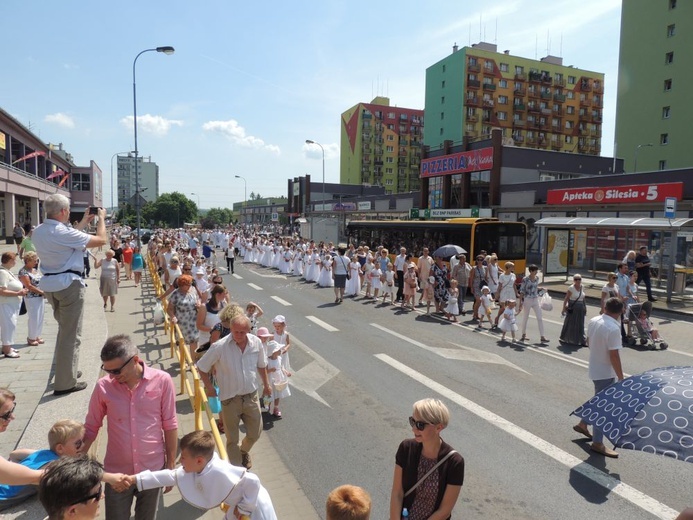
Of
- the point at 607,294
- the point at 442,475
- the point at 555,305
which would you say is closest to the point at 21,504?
the point at 442,475

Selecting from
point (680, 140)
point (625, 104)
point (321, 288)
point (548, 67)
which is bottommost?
point (321, 288)

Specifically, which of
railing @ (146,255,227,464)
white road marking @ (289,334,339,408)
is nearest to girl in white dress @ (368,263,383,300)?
white road marking @ (289,334,339,408)

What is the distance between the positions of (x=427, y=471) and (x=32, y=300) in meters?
7.76

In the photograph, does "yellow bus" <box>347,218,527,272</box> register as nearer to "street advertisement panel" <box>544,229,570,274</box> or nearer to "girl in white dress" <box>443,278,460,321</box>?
"street advertisement panel" <box>544,229,570,274</box>

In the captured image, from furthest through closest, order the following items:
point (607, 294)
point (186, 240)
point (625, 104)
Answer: point (625, 104), point (186, 240), point (607, 294)

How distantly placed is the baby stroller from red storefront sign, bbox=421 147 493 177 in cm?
2630

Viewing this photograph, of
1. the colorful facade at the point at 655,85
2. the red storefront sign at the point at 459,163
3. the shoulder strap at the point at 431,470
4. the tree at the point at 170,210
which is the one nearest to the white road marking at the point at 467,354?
the shoulder strap at the point at 431,470

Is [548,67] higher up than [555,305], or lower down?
higher up

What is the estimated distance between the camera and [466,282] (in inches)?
576

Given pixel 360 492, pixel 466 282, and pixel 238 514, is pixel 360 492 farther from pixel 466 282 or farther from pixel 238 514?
pixel 466 282

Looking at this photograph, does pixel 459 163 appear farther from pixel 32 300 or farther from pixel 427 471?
pixel 427 471

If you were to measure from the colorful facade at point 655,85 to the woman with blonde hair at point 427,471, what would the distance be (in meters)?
47.4

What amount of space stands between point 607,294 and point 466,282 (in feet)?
14.0

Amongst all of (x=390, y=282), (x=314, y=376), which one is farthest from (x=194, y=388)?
(x=390, y=282)
